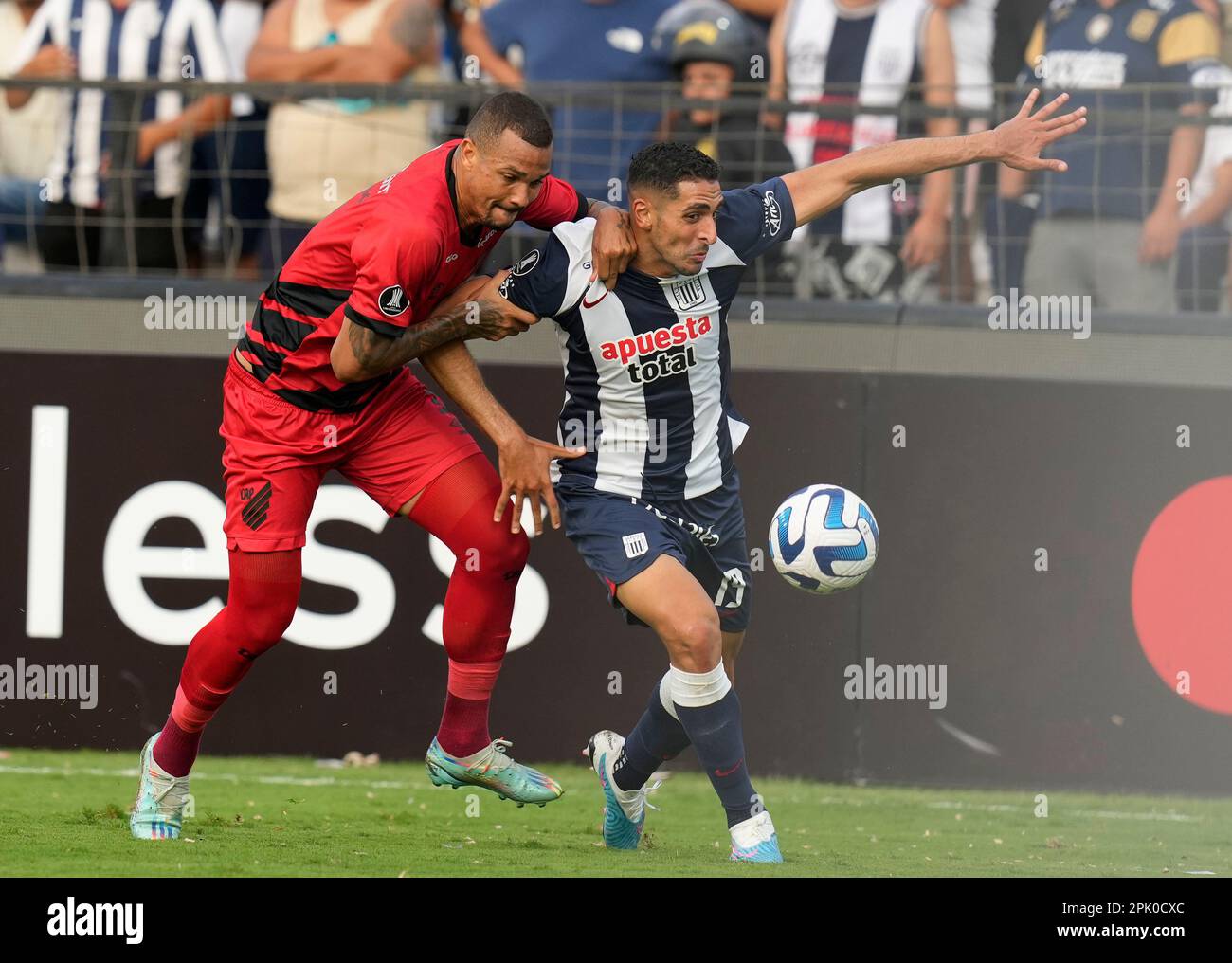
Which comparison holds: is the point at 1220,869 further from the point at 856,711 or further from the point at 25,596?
the point at 25,596

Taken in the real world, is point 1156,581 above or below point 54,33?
below

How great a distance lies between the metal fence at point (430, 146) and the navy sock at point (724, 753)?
355cm

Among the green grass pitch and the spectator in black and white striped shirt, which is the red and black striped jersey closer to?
the green grass pitch

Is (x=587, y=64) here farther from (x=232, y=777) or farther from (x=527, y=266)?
(x=232, y=777)

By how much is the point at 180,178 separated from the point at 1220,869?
626cm

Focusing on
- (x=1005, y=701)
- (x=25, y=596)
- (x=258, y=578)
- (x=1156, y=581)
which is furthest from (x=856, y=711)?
(x=25, y=596)

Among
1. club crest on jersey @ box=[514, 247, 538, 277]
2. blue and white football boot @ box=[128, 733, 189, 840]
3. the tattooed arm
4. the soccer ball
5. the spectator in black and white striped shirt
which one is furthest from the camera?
the spectator in black and white striped shirt

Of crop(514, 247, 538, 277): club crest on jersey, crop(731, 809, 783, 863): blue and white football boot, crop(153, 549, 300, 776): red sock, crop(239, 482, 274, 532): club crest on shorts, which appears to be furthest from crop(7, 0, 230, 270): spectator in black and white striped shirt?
crop(731, 809, 783, 863): blue and white football boot

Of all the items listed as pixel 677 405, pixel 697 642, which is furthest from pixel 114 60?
pixel 697 642

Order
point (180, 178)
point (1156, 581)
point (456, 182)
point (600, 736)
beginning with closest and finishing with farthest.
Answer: point (456, 182) < point (600, 736) < point (1156, 581) < point (180, 178)

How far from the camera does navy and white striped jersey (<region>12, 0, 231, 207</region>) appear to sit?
9.35 m

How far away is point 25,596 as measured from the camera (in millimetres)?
8500

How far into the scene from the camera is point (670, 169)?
5.89 m

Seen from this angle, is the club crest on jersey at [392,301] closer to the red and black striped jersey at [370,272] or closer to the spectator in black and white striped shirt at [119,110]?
the red and black striped jersey at [370,272]
